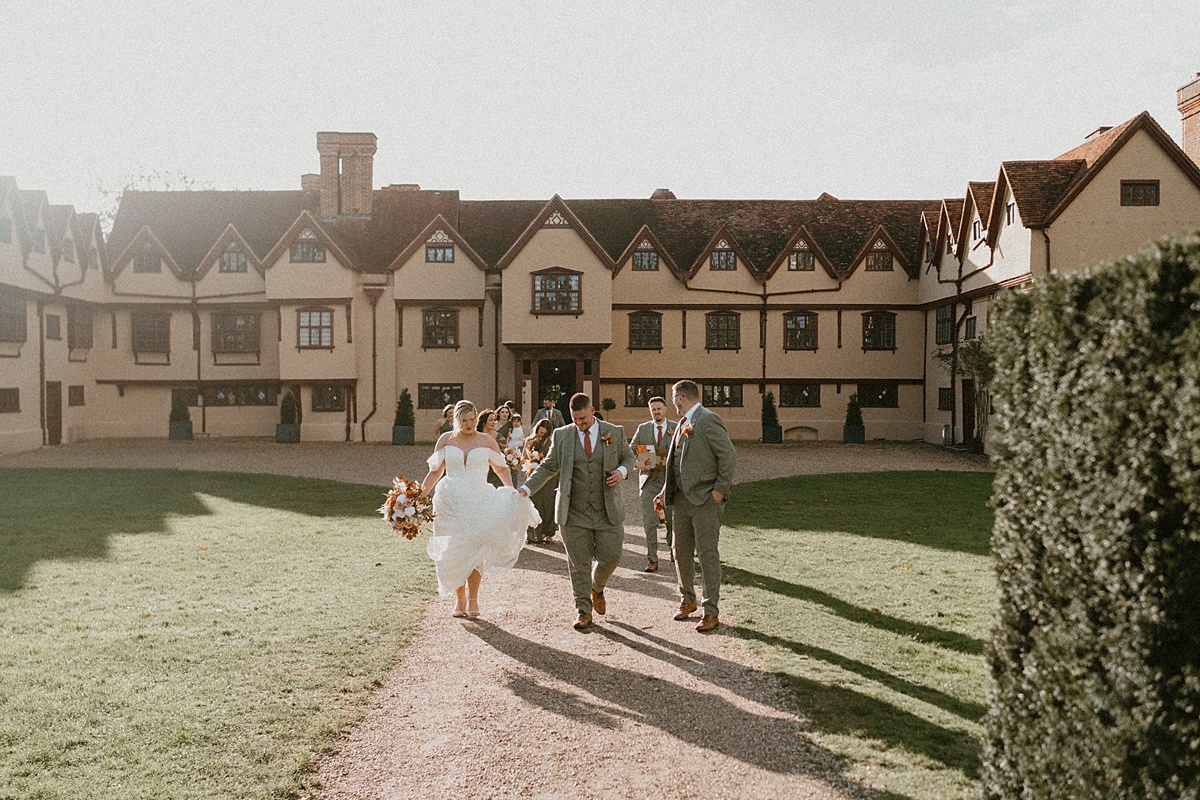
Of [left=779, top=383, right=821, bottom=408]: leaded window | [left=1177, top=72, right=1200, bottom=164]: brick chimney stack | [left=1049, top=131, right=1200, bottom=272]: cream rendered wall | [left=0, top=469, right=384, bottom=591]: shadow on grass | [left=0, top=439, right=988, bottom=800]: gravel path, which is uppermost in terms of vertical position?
[left=1177, top=72, right=1200, bottom=164]: brick chimney stack

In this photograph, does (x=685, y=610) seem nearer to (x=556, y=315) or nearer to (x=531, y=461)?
(x=531, y=461)

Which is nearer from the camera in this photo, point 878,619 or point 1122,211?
point 878,619

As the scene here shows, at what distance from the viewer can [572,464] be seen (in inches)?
329

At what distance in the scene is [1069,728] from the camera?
360cm

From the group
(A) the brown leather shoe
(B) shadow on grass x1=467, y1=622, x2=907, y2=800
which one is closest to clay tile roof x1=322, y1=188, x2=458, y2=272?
(A) the brown leather shoe

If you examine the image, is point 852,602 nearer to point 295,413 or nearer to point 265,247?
point 295,413

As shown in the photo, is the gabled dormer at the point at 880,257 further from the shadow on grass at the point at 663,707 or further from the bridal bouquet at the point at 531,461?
the shadow on grass at the point at 663,707

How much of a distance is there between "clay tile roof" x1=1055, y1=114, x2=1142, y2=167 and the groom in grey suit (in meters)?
22.0

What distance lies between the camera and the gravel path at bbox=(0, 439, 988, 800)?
5.02 m

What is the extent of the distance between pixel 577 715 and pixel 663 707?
656mm

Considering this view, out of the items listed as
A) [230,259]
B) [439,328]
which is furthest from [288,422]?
[230,259]

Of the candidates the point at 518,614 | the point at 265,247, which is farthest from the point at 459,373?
the point at 518,614

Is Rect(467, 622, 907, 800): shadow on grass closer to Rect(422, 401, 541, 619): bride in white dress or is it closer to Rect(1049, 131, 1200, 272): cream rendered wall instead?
Rect(422, 401, 541, 619): bride in white dress

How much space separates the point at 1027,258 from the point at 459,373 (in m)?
20.0
